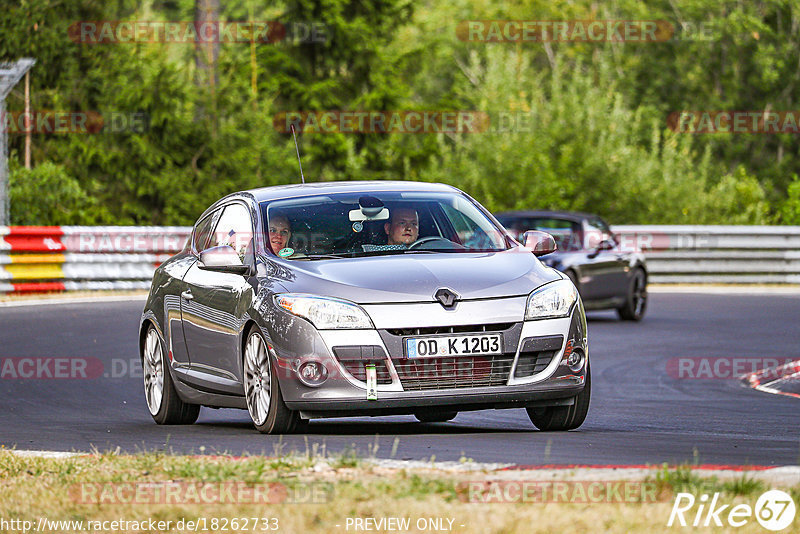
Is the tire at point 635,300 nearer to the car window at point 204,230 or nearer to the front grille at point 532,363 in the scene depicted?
the car window at point 204,230

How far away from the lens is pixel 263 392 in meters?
9.37

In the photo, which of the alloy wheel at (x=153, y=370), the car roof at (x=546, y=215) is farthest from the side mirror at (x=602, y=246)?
the alloy wheel at (x=153, y=370)

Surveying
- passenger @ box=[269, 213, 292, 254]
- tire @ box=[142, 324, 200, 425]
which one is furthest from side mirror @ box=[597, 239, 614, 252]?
passenger @ box=[269, 213, 292, 254]

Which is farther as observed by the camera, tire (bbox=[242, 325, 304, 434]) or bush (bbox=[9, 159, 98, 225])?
bush (bbox=[9, 159, 98, 225])

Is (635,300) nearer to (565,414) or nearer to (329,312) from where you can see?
(565,414)

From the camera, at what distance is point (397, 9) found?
4409cm

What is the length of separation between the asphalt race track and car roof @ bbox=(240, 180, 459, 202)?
4.95ft

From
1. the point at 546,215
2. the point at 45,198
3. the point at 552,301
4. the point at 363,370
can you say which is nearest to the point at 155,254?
the point at 45,198

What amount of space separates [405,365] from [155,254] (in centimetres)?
1847

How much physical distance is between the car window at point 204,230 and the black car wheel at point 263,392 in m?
1.78

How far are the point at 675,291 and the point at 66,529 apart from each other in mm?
25000

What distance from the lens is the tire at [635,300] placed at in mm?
23156

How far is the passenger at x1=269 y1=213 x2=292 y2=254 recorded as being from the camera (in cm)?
985

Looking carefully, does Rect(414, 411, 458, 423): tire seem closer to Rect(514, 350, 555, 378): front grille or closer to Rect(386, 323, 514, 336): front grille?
Rect(514, 350, 555, 378): front grille
